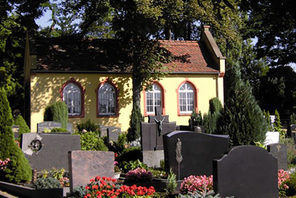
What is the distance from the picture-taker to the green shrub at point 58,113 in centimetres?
2314

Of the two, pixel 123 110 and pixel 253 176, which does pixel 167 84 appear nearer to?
pixel 123 110

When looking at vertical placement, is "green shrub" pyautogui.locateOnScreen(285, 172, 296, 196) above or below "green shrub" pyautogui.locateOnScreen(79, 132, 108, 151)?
below

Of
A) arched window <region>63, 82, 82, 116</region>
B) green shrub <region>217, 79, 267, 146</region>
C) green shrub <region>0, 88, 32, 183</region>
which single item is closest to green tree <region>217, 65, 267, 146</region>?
green shrub <region>217, 79, 267, 146</region>

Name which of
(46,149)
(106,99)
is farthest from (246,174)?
(106,99)

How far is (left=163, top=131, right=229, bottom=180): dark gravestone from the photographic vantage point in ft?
33.7

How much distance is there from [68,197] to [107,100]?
717 inches

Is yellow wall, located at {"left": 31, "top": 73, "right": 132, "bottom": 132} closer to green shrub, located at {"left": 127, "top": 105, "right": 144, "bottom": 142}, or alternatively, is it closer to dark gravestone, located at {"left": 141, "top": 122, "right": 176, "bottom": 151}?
green shrub, located at {"left": 127, "top": 105, "right": 144, "bottom": 142}

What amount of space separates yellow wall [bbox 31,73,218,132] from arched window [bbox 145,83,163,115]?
1.22 feet

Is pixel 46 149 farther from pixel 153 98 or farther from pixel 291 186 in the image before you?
pixel 153 98

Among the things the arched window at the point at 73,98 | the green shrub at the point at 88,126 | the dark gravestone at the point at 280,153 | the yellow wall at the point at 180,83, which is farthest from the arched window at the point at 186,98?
the dark gravestone at the point at 280,153

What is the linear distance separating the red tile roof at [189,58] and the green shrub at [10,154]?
51.0ft

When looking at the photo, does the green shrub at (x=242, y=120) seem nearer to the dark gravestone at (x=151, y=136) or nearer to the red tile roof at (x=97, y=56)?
the dark gravestone at (x=151, y=136)

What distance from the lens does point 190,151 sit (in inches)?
412

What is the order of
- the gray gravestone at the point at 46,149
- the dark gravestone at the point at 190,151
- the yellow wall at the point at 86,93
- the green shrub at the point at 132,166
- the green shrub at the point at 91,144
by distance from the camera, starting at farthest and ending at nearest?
1. the yellow wall at the point at 86,93
2. the green shrub at the point at 91,144
3. the green shrub at the point at 132,166
4. the gray gravestone at the point at 46,149
5. the dark gravestone at the point at 190,151
